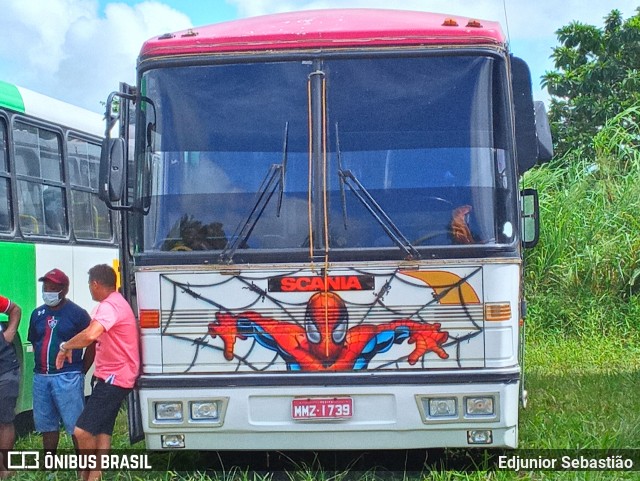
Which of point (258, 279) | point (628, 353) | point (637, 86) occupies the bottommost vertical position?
point (628, 353)

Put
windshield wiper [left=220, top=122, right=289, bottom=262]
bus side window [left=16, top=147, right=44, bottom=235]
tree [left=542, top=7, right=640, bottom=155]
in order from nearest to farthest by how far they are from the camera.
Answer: windshield wiper [left=220, top=122, right=289, bottom=262], bus side window [left=16, top=147, right=44, bottom=235], tree [left=542, top=7, right=640, bottom=155]

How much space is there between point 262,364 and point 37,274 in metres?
3.55

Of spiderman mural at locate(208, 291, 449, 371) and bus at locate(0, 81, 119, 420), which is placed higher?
bus at locate(0, 81, 119, 420)

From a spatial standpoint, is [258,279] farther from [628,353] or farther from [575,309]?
[575,309]

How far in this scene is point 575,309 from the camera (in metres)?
15.2

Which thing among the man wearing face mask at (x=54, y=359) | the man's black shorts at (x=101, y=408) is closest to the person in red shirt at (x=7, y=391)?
the man wearing face mask at (x=54, y=359)

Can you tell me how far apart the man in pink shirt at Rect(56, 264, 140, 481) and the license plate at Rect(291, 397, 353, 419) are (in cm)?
108

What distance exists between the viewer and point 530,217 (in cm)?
732

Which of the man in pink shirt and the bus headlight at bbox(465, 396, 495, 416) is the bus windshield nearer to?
the man in pink shirt

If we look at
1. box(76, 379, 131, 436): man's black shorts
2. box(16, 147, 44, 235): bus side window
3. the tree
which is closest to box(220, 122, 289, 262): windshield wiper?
box(76, 379, 131, 436): man's black shorts

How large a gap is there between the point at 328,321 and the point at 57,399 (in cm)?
211

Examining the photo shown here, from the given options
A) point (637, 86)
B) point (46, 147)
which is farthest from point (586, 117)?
point (46, 147)

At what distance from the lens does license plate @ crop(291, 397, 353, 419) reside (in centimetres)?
643

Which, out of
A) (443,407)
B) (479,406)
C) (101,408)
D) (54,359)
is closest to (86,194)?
(54,359)
